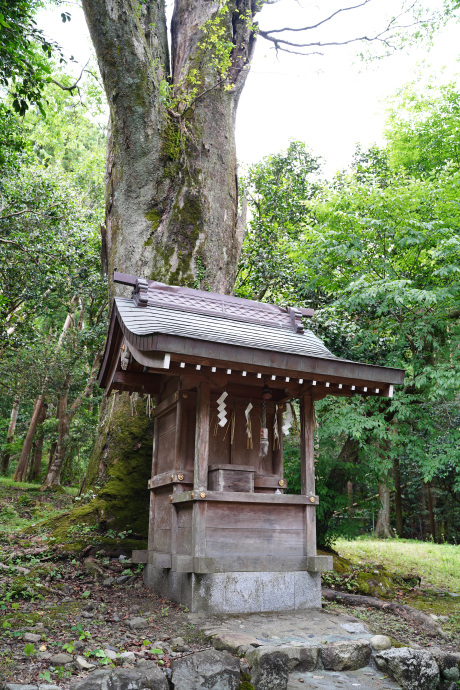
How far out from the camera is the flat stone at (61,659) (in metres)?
3.74

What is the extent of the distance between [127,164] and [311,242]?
424 cm

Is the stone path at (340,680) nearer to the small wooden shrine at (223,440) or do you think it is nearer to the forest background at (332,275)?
the small wooden shrine at (223,440)

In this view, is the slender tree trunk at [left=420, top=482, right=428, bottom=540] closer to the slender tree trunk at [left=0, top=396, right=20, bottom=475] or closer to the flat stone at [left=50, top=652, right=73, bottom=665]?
the slender tree trunk at [left=0, top=396, right=20, bottom=475]

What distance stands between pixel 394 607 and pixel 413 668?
88.8 inches

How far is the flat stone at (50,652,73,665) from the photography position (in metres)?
3.74

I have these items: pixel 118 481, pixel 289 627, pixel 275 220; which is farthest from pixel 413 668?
pixel 275 220

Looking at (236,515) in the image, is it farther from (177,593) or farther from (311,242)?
(311,242)

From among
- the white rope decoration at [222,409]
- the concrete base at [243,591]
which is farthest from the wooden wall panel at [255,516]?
the white rope decoration at [222,409]

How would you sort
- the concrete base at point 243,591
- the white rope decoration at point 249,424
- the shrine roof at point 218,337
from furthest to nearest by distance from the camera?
the white rope decoration at point 249,424, the concrete base at point 243,591, the shrine roof at point 218,337

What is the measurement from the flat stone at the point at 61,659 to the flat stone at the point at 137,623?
0.98m

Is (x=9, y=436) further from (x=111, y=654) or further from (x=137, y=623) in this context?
(x=111, y=654)

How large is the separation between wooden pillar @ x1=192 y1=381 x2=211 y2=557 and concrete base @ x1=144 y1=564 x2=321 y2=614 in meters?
0.35

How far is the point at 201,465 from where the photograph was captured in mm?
5477

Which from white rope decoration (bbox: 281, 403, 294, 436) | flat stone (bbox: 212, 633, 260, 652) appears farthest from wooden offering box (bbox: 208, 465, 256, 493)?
flat stone (bbox: 212, 633, 260, 652)
